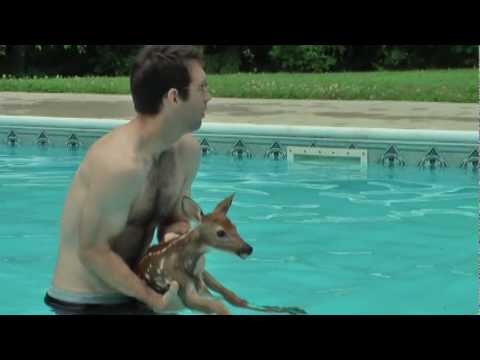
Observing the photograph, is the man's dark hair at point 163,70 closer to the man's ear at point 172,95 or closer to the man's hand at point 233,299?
the man's ear at point 172,95

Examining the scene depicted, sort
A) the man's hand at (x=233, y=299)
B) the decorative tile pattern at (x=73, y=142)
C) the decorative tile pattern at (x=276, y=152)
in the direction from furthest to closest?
1. the decorative tile pattern at (x=73, y=142)
2. the decorative tile pattern at (x=276, y=152)
3. the man's hand at (x=233, y=299)

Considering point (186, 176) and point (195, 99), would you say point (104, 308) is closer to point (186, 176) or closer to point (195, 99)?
point (186, 176)

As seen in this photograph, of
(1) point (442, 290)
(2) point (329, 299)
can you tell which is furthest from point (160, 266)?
(1) point (442, 290)

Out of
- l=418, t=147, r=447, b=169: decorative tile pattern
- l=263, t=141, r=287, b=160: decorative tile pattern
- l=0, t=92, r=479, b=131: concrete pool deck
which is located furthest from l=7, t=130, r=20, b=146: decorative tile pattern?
l=418, t=147, r=447, b=169: decorative tile pattern

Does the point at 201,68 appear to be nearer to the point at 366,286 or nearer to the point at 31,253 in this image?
the point at 366,286

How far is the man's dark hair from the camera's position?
8.09ft

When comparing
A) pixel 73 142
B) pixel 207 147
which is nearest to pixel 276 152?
pixel 207 147

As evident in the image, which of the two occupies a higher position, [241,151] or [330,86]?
[330,86]

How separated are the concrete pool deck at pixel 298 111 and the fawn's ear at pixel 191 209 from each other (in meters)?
6.20

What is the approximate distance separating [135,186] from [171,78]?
12.2 inches

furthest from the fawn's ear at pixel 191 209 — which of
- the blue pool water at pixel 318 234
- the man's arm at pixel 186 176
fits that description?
the blue pool water at pixel 318 234

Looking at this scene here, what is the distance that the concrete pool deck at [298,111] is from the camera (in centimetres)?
915

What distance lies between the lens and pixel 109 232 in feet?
8.27

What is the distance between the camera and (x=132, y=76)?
2520mm
